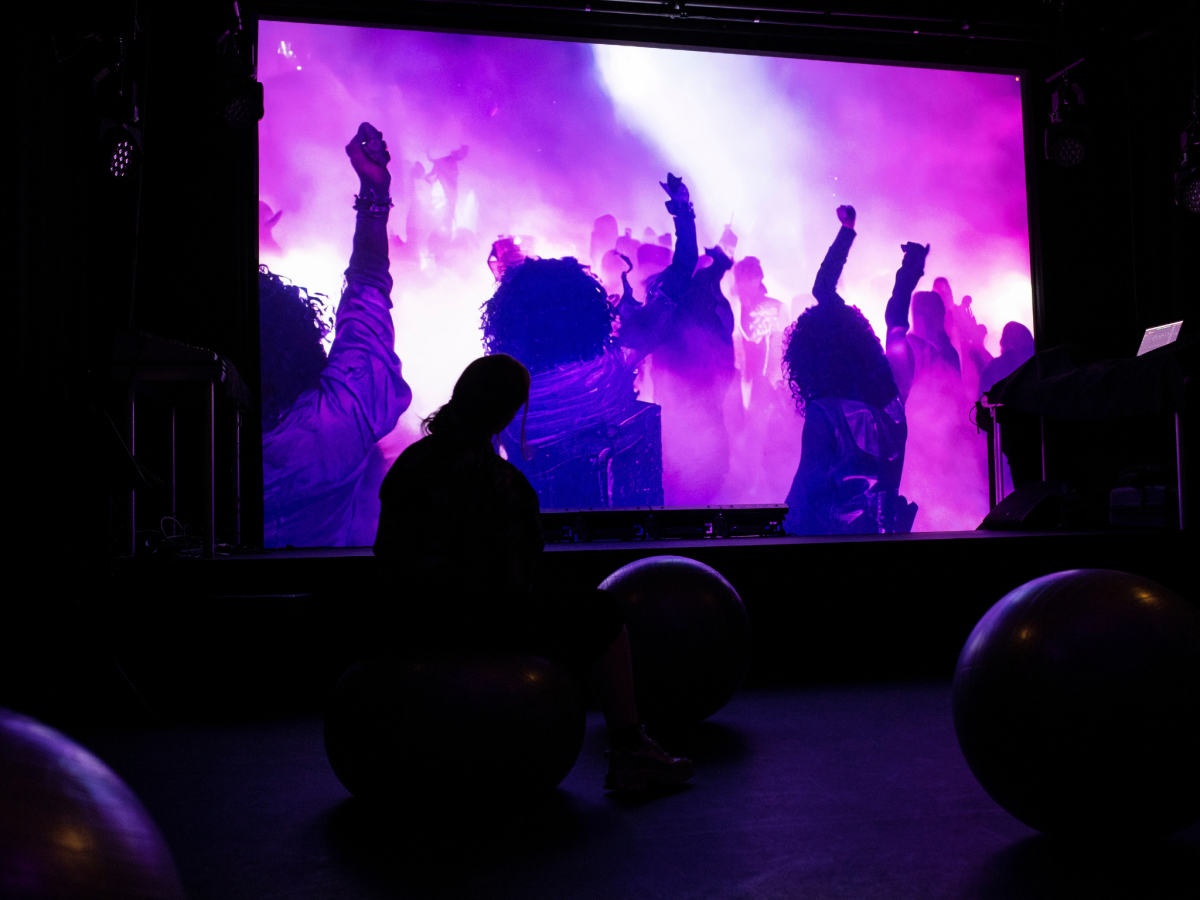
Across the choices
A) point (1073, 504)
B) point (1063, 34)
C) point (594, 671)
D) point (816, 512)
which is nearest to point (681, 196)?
point (816, 512)

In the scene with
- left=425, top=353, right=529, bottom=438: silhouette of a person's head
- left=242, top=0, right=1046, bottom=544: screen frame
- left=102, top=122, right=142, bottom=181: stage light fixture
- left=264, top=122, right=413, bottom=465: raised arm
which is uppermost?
left=242, top=0, right=1046, bottom=544: screen frame

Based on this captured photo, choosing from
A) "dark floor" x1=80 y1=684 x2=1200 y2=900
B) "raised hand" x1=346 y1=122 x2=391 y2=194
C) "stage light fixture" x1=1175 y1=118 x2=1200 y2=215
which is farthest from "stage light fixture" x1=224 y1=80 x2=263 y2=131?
"stage light fixture" x1=1175 y1=118 x2=1200 y2=215

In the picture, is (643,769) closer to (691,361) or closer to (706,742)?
(706,742)

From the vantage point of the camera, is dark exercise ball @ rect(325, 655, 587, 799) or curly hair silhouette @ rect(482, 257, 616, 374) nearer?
dark exercise ball @ rect(325, 655, 587, 799)

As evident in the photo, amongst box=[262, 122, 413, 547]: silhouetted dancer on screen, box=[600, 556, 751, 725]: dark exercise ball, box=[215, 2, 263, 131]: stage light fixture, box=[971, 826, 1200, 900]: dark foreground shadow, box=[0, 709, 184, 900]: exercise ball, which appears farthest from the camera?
box=[262, 122, 413, 547]: silhouetted dancer on screen

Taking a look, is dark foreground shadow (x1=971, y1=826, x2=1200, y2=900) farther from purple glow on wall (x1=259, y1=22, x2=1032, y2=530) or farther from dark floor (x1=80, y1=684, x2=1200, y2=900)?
purple glow on wall (x1=259, y1=22, x2=1032, y2=530)

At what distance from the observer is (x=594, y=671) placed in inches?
90.0

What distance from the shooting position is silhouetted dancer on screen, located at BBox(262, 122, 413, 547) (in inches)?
218

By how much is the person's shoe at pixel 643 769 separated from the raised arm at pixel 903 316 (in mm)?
4665

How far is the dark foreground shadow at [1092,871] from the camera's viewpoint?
63.9 inches

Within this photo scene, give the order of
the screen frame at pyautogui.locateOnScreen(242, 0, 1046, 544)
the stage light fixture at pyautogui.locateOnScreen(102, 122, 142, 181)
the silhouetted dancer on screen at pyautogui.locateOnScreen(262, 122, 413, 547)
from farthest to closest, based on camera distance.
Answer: the screen frame at pyautogui.locateOnScreen(242, 0, 1046, 544) < the silhouetted dancer on screen at pyautogui.locateOnScreen(262, 122, 413, 547) < the stage light fixture at pyautogui.locateOnScreen(102, 122, 142, 181)

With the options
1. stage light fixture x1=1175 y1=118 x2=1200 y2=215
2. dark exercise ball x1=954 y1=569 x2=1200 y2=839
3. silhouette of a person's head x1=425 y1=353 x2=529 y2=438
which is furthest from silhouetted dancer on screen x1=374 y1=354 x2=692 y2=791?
stage light fixture x1=1175 y1=118 x2=1200 y2=215

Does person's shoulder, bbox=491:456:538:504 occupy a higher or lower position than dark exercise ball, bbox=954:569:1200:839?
higher

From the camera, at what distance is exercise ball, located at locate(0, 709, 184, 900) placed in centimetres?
84
